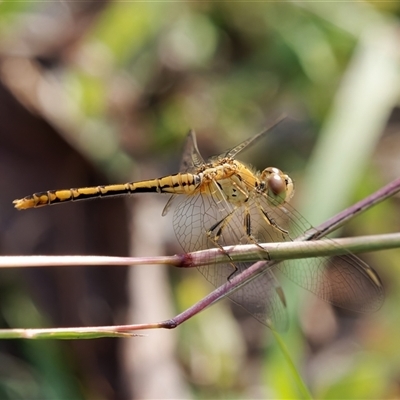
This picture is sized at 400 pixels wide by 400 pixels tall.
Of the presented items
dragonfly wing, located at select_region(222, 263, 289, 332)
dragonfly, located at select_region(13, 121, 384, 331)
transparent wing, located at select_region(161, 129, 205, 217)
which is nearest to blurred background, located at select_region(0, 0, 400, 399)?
dragonfly wing, located at select_region(222, 263, 289, 332)

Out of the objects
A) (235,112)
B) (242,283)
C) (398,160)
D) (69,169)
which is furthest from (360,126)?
(242,283)

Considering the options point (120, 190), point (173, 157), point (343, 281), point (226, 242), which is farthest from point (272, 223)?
point (173, 157)

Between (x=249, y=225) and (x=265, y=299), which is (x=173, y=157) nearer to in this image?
(x=249, y=225)

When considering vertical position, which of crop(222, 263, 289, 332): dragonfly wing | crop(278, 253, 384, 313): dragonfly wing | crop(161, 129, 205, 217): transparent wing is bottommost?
crop(278, 253, 384, 313): dragonfly wing

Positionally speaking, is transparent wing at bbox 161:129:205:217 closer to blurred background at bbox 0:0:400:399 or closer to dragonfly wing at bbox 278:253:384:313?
blurred background at bbox 0:0:400:399

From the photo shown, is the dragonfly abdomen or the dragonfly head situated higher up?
the dragonfly abdomen

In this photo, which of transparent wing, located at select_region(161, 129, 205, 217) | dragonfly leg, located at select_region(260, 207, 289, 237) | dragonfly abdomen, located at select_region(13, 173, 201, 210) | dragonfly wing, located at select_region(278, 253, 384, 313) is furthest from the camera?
transparent wing, located at select_region(161, 129, 205, 217)
